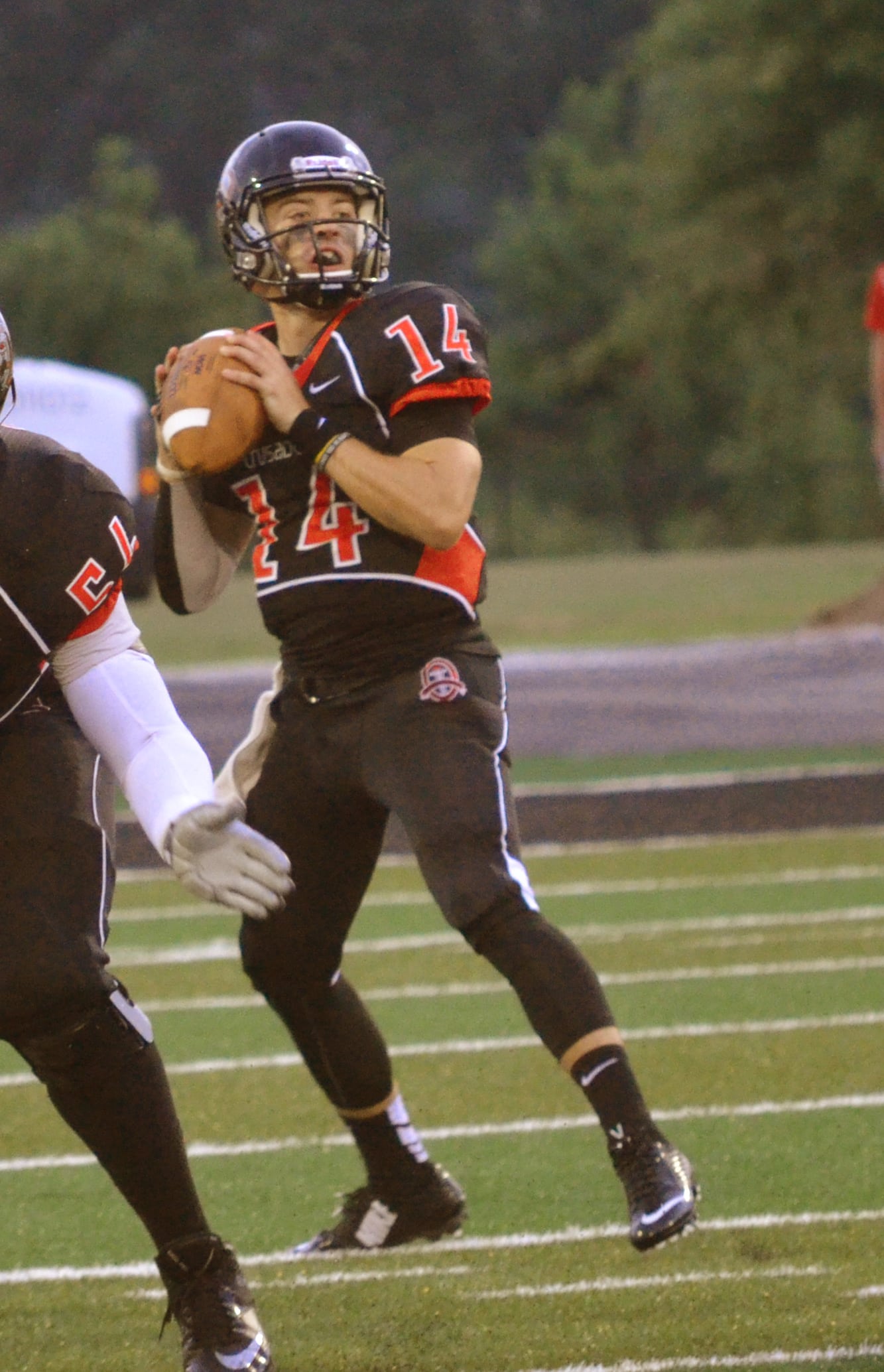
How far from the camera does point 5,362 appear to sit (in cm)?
307

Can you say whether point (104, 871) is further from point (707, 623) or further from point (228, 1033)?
point (707, 623)

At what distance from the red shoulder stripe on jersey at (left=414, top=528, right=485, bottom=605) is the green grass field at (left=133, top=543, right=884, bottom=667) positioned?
10.7m

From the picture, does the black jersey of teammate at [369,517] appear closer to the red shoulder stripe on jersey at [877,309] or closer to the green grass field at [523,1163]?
the green grass field at [523,1163]

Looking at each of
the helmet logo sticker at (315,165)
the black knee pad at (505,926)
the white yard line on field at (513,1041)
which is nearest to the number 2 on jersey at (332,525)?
the helmet logo sticker at (315,165)

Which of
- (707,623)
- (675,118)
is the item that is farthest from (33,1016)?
(675,118)

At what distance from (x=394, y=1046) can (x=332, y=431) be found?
2142mm

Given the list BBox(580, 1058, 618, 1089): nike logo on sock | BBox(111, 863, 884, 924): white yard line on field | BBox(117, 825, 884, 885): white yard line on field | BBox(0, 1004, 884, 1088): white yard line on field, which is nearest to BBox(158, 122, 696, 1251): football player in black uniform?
BBox(580, 1058, 618, 1089): nike logo on sock

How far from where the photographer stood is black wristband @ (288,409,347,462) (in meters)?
3.61

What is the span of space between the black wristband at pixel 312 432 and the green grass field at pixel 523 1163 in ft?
4.24

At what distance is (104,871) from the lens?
3.09 m

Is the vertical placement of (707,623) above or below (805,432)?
above

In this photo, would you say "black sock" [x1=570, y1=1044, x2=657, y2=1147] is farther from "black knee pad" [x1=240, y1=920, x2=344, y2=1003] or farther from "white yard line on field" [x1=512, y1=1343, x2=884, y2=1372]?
"black knee pad" [x1=240, y1=920, x2=344, y2=1003]

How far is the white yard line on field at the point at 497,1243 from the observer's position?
3697 mm

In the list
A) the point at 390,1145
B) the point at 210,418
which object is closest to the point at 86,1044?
the point at 390,1145
